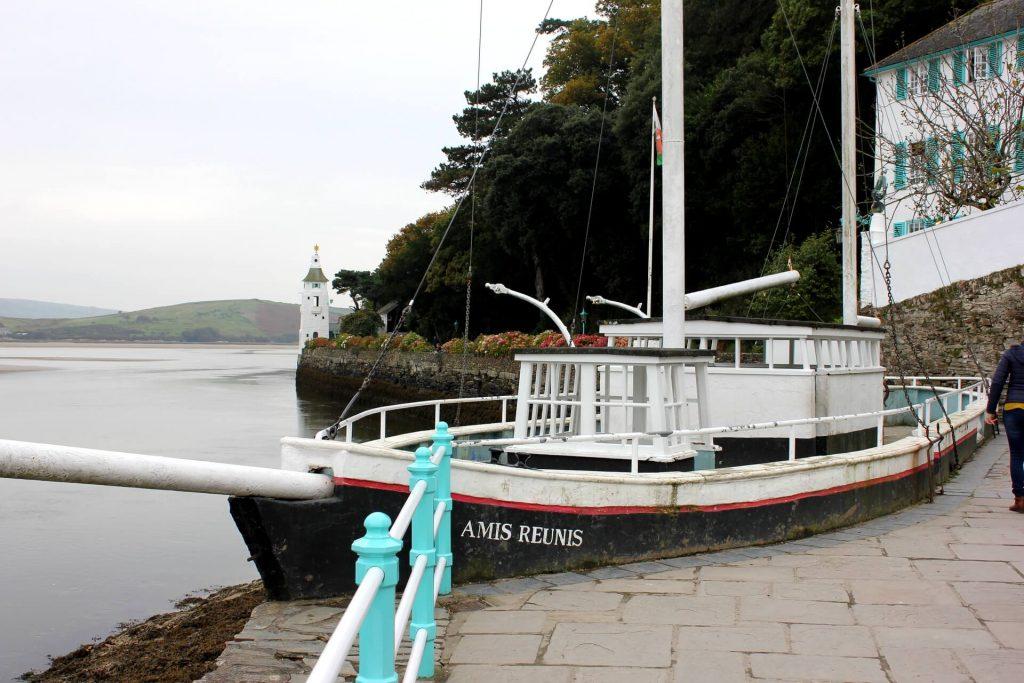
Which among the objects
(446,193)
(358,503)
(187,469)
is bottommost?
(358,503)

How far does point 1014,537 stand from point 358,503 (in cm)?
567

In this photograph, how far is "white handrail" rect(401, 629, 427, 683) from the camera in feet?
12.1

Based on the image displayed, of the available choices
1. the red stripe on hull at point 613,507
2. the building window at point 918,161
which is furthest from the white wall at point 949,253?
the red stripe on hull at point 613,507

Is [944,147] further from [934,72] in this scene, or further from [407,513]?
[407,513]

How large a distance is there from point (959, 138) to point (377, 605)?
2716cm

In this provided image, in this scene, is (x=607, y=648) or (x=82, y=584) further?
(x=82, y=584)

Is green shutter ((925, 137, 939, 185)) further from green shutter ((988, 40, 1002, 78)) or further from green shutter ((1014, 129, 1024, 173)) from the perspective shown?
green shutter ((988, 40, 1002, 78))

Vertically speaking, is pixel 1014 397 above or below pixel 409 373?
above

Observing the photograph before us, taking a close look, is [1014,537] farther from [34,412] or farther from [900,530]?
[34,412]

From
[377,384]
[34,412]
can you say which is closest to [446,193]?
[377,384]

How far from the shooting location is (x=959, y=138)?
25.8m

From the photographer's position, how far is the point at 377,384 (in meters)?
47.2

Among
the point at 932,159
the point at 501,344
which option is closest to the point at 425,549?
the point at 932,159

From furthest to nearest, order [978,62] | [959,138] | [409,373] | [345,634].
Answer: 1. [409,373]
2. [978,62]
3. [959,138]
4. [345,634]
